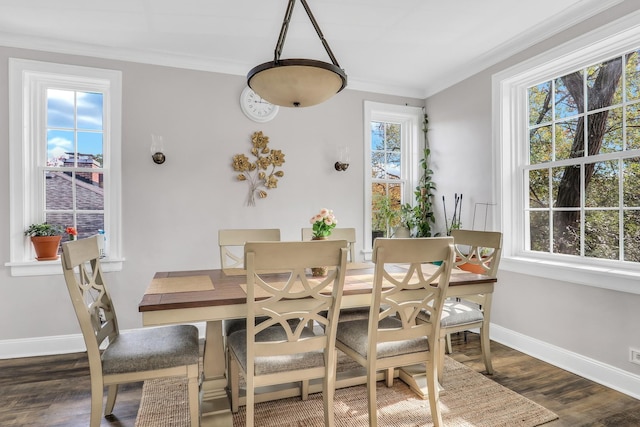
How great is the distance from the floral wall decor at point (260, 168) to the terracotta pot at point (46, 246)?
1.59 m

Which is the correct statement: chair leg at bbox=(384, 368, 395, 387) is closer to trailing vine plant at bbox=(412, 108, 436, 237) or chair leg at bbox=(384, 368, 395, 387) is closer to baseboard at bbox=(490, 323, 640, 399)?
baseboard at bbox=(490, 323, 640, 399)

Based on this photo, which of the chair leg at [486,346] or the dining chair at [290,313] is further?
the chair leg at [486,346]

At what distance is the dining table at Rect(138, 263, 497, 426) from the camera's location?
5.52 feet

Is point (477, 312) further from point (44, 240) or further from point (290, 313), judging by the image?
point (44, 240)

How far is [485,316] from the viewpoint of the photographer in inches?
102

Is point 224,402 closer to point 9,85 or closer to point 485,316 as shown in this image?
point 485,316

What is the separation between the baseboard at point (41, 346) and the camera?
9.72ft

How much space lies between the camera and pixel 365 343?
194 cm

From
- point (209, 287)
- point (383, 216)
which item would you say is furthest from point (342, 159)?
point (209, 287)

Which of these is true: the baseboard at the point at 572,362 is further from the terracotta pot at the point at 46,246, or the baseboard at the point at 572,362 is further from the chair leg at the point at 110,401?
the terracotta pot at the point at 46,246

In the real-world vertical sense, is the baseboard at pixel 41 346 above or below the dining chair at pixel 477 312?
below

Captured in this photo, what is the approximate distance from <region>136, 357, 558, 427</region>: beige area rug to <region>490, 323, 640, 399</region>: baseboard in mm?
671

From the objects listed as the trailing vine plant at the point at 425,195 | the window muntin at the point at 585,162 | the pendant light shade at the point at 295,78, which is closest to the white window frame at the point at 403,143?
the trailing vine plant at the point at 425,195

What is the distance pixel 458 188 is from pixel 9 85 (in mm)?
4069
